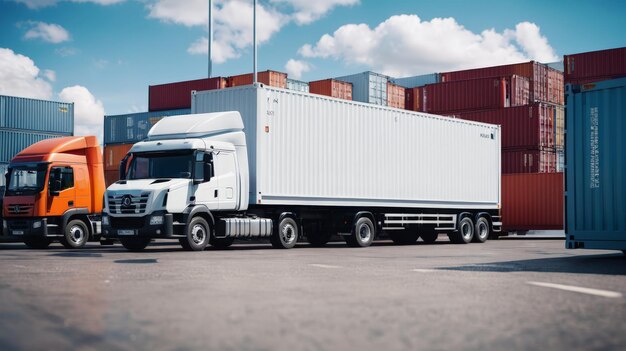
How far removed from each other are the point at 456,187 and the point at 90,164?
10.7 meters

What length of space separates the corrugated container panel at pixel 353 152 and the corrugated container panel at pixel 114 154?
2118 cm

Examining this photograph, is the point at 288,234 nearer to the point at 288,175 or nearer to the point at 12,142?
the point at 288,175

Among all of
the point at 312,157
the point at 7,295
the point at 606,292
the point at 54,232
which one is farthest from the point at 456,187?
the point at 7,295

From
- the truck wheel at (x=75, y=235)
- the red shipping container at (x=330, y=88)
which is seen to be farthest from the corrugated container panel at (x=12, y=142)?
the truck wheel at (x=75, y=235)

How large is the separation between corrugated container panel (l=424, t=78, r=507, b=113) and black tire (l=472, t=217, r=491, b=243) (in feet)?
39.9

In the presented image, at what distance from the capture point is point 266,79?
37438mm

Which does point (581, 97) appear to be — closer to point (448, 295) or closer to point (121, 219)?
point (448, 295)

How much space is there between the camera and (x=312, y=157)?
19.3 metres

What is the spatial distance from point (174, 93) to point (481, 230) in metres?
21.5

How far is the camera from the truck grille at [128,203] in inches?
658

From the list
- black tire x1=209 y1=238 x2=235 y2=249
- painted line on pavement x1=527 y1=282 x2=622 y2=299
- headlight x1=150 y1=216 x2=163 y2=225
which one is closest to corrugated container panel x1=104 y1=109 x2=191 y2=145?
black tire x1=209 y1=238 x2=235 y2=249

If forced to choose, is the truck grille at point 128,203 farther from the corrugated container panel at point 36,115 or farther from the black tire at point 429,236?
the corrugated container panel at point 36,115

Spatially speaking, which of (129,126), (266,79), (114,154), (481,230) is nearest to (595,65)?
(481,230)

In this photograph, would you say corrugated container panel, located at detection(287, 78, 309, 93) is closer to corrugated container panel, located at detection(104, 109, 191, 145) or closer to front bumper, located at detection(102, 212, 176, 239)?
corrugated container panel, located at detection(104, 109, 191, 145)
